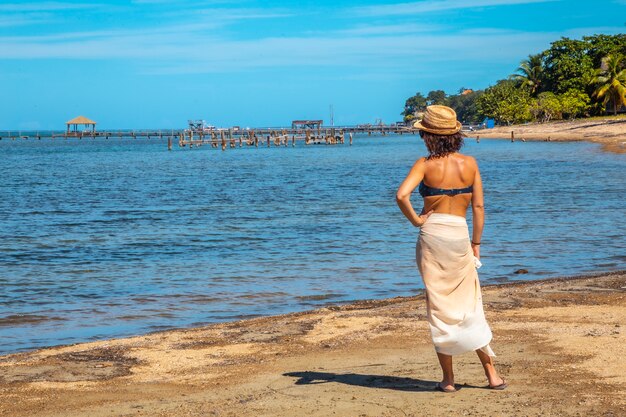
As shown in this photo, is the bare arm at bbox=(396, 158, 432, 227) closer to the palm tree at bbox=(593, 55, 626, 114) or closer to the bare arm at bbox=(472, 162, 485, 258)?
the bare arm at bbox=(472, 162, 485, 258)

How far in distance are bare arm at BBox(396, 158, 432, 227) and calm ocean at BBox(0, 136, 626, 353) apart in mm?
5319

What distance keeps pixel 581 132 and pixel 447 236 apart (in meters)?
78.1

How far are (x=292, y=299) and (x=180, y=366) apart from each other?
460 cm

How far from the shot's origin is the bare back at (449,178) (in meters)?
5.94

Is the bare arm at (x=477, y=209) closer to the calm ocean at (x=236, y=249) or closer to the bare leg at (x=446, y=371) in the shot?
the bare leg at (x=446, y=371)

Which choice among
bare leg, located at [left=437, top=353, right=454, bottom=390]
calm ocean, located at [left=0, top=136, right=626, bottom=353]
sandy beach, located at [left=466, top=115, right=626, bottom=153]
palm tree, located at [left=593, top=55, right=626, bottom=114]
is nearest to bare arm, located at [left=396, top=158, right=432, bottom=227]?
bare leg, located at [left=437, top=353, right=454, bottom=390]

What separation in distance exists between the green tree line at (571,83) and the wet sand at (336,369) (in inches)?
3263

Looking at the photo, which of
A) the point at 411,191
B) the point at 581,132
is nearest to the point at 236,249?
the point at 411,191

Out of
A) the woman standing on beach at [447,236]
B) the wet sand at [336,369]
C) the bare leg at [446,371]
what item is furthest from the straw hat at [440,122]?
the wet sand at [336,369]

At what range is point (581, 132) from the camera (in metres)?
80.1

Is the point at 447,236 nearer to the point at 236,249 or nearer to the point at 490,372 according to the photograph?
the point at 490,372

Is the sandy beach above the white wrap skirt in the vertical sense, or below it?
above

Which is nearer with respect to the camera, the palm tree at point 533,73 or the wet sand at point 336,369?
the wet sand at point 336,369

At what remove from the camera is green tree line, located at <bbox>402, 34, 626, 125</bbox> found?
90250mm
